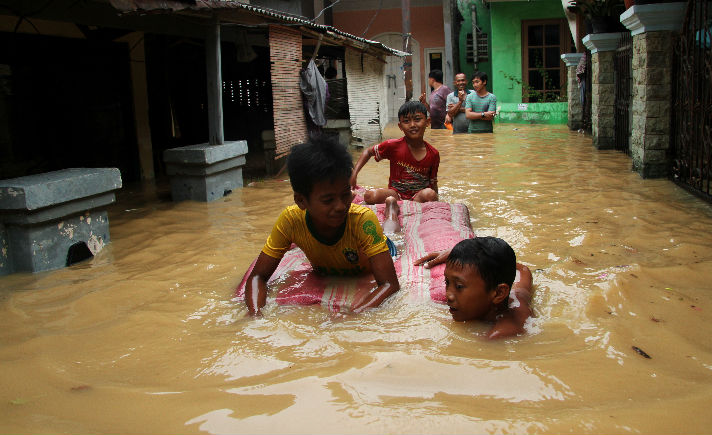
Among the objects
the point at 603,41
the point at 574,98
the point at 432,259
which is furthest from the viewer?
the point at 574,98

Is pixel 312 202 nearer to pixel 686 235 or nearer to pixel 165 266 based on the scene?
pixel 165 266

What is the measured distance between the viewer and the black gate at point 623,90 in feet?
33.7

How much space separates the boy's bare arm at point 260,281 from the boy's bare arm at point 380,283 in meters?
0.56

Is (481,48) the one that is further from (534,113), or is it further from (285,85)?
(285,85)

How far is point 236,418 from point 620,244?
3.70 metres

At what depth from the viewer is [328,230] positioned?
3844mm

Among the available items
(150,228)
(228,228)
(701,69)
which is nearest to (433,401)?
(228,228)

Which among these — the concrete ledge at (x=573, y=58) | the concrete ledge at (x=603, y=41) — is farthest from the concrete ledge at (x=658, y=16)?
the concrete ledge at (x=573, y=58)

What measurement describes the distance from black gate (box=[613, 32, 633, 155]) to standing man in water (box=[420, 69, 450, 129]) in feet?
15.8

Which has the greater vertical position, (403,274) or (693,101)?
(693,101)

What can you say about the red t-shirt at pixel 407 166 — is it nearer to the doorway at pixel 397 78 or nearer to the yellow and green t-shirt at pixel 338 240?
the yellow and green t-shirt at pixel 338 240

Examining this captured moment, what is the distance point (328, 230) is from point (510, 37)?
705 inches

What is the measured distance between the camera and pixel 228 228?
21.3 feet

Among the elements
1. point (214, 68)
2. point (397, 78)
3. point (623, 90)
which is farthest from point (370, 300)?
point (397, 78)
